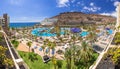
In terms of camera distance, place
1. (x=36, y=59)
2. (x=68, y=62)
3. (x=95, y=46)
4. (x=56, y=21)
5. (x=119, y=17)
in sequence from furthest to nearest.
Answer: (x=56, y=21) < (x=95, y=46) < (x=36, y=59) < (x=68, y=62) < (x=119, y=17)

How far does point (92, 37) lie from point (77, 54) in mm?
Answer: 23970

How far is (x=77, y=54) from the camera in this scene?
53.0 meters

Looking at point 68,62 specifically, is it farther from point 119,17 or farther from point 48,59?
point 119,17

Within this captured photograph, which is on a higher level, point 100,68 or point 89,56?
point 100,68

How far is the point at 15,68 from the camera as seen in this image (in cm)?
2058

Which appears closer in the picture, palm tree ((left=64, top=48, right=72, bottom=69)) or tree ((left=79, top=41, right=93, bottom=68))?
palm tree ((left=64, top=48, right=72, bottom=69))

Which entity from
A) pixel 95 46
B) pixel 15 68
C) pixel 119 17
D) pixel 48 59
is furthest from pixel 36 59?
pixel 15 68

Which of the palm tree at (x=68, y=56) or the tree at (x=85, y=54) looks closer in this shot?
the palm tree at (x=68, y=56)

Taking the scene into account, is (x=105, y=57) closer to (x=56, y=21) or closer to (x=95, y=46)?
(x=95, y=46)

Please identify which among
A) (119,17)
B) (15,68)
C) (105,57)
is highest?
(119,17)

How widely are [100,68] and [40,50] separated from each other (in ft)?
159

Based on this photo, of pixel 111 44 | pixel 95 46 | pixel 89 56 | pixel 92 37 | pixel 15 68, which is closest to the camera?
pixel 15 68

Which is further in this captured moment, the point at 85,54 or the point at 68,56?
the point at 85,54

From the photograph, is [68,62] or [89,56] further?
[89,56]
